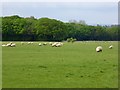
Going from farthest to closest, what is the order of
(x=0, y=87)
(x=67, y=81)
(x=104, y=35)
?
1. (x=104, y=35)
2. (x=67, y=81)
3. (x=0, y=87)

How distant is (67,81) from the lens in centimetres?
1270

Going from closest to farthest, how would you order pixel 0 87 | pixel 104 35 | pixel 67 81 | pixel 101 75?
pixel 0 87 → pixel 67 81 → pixel 101 75 → pixel 104 35

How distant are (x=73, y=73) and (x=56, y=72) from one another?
755mm

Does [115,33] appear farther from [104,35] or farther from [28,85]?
[28,85]

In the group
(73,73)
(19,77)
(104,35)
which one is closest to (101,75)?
(73,73)

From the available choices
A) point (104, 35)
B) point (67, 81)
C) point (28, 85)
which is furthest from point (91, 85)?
point (104, 35)

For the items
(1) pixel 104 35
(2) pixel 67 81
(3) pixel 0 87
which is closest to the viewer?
(3) pixel 0 87

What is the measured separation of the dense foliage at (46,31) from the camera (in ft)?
374

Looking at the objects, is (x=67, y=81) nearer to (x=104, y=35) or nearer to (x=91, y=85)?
(x=91, y=85)

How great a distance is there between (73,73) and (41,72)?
4.58 feet

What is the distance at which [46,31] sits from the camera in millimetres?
122312

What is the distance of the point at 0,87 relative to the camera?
11.4 m

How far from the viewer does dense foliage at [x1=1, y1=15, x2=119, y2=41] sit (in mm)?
114062

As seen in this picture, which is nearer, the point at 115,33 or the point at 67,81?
the point at 67,81
